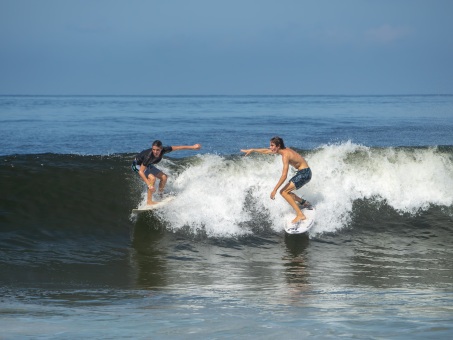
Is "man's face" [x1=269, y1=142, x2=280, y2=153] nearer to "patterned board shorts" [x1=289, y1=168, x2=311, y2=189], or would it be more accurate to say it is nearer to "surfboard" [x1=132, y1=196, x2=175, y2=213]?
"patterned board shorts" [x1=289, y1=168, x2=311, y2=189]

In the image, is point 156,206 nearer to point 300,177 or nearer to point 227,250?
point 227,250

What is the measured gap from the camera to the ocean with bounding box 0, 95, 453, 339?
22.2 ft

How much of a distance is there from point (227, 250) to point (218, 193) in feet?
7.84

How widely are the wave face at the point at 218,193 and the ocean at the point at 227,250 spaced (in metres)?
0.04

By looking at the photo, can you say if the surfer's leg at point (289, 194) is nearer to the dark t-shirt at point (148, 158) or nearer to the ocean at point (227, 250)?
the ocean at point (227, 250)

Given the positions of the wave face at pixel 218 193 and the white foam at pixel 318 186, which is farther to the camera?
the white foam at pixel 318 186

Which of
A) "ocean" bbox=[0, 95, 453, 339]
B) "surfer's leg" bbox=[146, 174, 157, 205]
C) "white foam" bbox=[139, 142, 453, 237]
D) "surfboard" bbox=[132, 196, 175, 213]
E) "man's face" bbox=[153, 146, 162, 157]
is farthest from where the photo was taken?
"white foam" bbox=[139, 142, 453, 237]

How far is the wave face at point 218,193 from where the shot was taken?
13305mm

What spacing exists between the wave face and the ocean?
0.04m

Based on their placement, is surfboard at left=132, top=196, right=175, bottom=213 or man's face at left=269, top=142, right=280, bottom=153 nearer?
man's face at left=269, top=142, right=280, bottom=153

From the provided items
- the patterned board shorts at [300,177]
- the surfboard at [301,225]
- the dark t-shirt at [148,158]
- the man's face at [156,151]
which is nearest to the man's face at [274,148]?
the patterned board shorts at [300,177]

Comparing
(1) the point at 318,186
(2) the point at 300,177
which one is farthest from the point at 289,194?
(1) the point at 318,186

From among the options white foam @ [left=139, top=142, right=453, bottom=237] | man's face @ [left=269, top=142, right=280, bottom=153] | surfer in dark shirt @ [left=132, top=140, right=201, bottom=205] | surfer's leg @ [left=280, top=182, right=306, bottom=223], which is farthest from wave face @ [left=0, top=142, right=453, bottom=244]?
man's face @ [left=269, top=142, right=280, bottom=153]

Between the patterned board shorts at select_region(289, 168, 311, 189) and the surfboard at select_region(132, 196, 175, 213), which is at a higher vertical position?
the patterned board shorts at select_region(289, 168, 311, 189)
